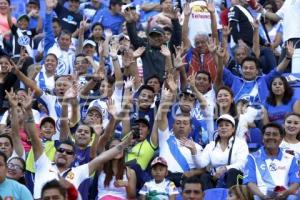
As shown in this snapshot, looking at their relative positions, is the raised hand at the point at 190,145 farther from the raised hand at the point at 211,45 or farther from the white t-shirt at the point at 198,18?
the white t-shirt at the point at 198,18

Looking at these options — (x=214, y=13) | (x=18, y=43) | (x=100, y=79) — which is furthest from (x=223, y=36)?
(x=18, y=43)

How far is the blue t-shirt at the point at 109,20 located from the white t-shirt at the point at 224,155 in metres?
6.00

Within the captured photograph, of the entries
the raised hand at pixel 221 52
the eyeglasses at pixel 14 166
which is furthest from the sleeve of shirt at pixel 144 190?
the raised hand at pixel 221 52

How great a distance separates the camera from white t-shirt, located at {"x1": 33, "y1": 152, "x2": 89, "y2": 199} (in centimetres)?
1284

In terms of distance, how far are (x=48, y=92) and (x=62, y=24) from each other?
3.45 metres

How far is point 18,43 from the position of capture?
19.0 m

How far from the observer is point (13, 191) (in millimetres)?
12156

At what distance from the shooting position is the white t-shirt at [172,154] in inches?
554

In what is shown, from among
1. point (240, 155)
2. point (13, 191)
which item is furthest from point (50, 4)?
point (13, 191)

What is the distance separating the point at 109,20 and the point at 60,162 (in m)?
7.15

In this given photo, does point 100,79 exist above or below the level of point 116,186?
above

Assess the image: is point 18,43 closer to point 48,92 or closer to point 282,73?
point 48,92

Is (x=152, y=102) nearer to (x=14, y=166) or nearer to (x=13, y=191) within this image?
(x=14, y=166)

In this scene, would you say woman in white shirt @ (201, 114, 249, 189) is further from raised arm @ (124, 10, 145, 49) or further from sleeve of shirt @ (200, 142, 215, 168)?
raised arm @ (124, 10, 145, 49)
